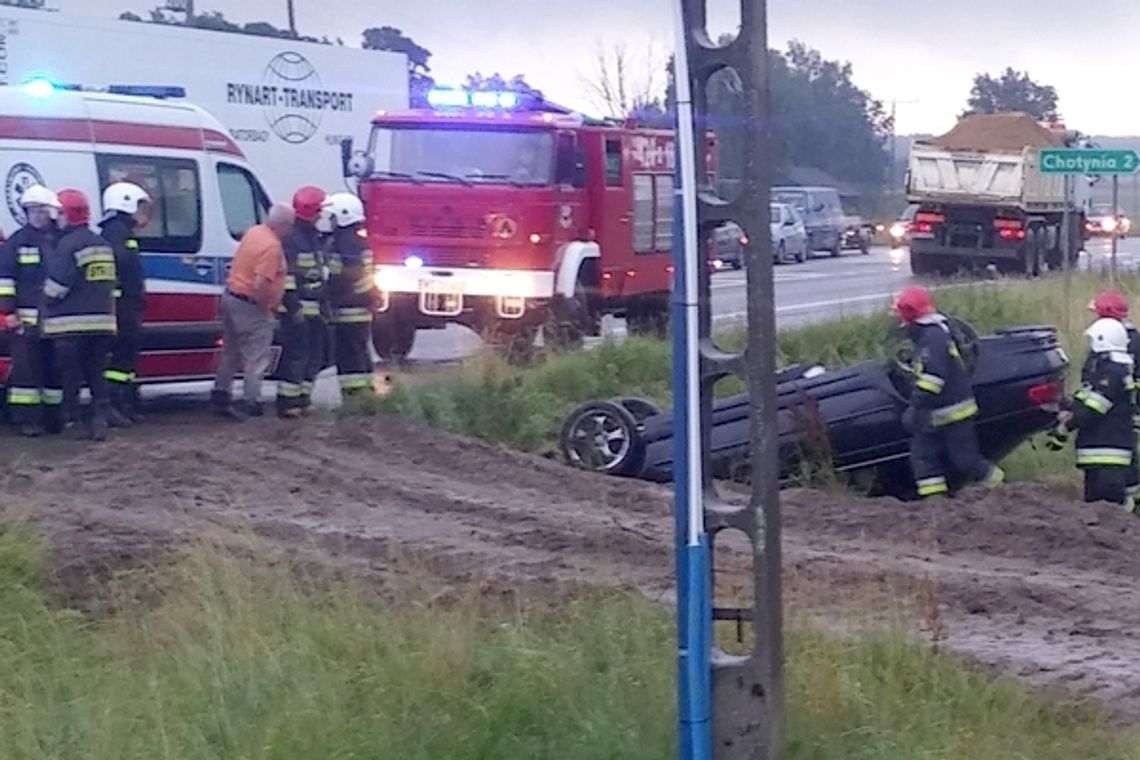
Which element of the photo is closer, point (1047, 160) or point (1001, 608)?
point (1001, 608)

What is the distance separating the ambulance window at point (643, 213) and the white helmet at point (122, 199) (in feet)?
26.4

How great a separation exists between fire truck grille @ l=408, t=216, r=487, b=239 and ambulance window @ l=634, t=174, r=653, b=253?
2276 millimetres

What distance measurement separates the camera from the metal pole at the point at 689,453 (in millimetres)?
5625

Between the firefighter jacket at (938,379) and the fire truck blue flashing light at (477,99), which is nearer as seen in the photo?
the firefighter jacket at (938,379)

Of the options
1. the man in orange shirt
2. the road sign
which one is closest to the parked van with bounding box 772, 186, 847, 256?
the road sign

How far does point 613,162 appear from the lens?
65.8 feet

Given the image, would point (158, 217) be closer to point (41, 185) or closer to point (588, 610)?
point (41, 185)

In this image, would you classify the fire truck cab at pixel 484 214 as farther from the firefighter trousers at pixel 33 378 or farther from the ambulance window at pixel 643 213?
the firefighter trousers at pixel 33 378

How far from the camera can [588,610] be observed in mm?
7227

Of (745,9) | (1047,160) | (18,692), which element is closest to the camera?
(745,9)

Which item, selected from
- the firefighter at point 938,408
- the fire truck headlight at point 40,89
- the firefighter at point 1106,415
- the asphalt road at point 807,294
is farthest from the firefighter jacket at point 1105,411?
the fire truck headlight at point 40,89

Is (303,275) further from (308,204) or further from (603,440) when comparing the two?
(603,440)

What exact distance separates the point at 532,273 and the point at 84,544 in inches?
418

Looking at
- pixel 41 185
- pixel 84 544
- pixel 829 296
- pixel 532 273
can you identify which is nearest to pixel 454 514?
pixel 84 544
